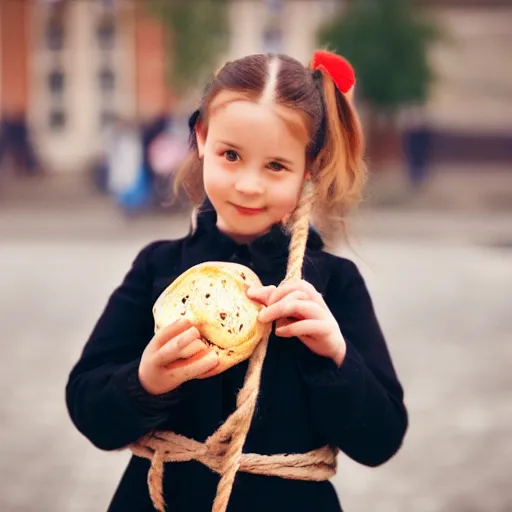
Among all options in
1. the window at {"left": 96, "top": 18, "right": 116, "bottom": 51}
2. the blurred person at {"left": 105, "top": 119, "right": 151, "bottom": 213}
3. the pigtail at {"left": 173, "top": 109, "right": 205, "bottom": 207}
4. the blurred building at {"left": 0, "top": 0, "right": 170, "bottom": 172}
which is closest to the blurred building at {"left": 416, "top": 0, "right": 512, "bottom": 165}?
the blurred building at {"left": 0, "top": 0, "right": 170, "bottom": 172}

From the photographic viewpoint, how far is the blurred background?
3.91 metres

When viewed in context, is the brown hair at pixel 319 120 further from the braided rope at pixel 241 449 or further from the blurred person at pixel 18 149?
the blurred person at pixel 18 149

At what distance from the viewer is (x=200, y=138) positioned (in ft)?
5.25

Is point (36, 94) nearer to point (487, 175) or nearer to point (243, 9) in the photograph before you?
point (243, 9)

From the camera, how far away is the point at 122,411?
1497 millimetres

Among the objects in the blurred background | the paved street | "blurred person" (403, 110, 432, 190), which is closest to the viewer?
the paved street

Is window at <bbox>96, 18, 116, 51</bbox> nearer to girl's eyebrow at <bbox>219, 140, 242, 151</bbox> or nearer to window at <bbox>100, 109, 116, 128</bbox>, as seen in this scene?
window at <bbox>100, 109, 116, 128</bbox>

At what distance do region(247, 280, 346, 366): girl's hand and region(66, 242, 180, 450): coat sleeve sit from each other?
21cm

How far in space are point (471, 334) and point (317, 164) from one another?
189 inches

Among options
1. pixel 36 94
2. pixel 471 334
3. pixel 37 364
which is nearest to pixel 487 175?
pixel 36 94

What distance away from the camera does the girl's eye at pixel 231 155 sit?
1485mm

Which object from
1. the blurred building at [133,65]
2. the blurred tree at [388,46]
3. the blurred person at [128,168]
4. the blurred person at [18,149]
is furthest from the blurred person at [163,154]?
the blurred person at [18,149]

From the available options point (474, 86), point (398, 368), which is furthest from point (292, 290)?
point (474, 86)

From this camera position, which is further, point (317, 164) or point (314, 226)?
point (314, 226)
